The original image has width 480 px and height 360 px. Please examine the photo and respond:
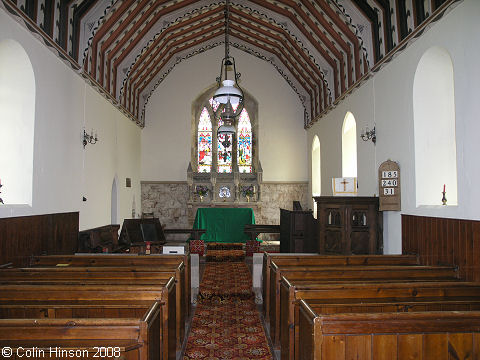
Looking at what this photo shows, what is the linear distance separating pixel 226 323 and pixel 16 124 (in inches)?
148

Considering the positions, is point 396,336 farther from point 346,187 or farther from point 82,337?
point 346,187

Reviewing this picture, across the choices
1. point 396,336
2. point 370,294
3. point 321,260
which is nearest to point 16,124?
point 321,260

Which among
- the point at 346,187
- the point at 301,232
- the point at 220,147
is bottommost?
the point at 301,232

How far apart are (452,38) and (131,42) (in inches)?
263

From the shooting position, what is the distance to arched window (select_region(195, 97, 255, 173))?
41.5 ft

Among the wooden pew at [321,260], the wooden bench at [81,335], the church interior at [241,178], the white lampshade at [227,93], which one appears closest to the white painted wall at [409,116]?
the church interior at [241,178]

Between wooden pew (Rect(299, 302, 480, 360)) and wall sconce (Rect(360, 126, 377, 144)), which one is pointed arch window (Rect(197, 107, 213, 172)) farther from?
wooden pew (Rect(299, 302, 480, 360))

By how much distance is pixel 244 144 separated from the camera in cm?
1275

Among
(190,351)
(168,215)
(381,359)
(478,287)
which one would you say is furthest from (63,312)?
(168,215)

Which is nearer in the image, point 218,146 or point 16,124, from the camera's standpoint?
point 16,124

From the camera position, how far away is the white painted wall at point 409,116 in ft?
13.6

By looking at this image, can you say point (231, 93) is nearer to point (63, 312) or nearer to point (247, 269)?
point (247, 269)

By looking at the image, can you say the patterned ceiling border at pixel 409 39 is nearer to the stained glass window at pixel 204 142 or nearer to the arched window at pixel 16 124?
the arched window at pixel 16 124

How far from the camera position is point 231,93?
692 centimetres
